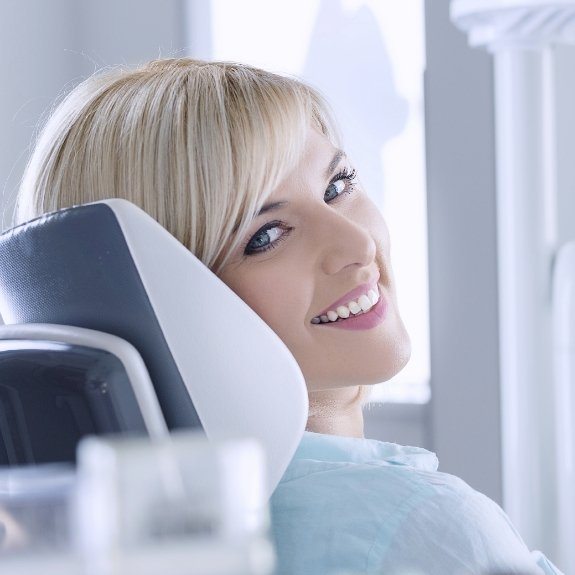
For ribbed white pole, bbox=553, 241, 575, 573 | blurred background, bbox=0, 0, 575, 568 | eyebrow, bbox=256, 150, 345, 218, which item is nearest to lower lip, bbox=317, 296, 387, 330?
eyebrow, bbox=256, 150, 345, 218

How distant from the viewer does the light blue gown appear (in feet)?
2.80

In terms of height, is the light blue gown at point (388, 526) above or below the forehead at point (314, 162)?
below

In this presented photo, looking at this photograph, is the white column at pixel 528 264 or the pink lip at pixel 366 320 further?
the white column at pixel 528 264

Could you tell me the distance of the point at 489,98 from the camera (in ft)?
7.67

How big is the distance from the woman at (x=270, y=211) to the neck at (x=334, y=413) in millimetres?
89

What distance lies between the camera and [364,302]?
1090 mm

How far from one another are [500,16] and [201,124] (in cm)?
98

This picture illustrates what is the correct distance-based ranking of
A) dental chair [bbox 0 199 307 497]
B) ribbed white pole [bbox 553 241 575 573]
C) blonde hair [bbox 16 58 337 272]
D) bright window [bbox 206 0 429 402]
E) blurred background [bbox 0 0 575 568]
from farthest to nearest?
1. bright window [bbox 206 0 429 402]
2. blurred background [bbox 0 0 575 568]
3. ribbed white pole [bbox 553 241 575 573]
4. blonde hair [bbox 16 58 337 272]
5. dental chair [bbox 0 199 307 497]

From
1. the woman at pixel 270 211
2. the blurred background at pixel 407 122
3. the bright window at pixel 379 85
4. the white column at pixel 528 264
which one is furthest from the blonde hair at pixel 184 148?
the bright window at pixel 379 85

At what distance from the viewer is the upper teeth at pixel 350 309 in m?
1.07

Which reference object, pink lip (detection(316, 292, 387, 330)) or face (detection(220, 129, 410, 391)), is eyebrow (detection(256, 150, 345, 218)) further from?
pink lip (detection(316, 292, 387, 330))

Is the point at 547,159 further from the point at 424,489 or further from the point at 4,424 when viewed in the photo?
the point at 4,424

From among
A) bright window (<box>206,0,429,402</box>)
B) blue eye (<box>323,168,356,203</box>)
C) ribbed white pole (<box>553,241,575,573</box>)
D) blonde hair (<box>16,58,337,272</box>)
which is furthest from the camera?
bright window (<box>206,0,429,402</box>)

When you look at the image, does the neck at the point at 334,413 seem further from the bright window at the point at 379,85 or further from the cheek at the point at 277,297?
the bright window at the point at 379,85
